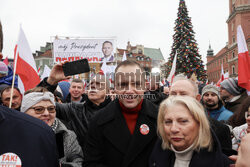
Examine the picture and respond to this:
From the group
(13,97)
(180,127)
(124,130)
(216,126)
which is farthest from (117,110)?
(13,97)

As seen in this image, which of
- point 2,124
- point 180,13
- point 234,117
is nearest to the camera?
point 2,124

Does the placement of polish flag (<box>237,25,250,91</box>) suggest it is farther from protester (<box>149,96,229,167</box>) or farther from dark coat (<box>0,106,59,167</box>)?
dark coat (<box>0,106,59,167</box>)

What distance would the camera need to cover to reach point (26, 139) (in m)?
1.16

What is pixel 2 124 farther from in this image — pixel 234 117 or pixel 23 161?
pixel 234 117

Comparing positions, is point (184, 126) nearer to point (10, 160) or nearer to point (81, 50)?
point (10, 160)

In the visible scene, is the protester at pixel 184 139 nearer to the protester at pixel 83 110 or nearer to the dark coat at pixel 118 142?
the dark coat at pixel 118 142

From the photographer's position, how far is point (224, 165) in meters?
1.80

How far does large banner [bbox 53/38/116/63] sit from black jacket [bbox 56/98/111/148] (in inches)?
384

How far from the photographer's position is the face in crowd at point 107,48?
1388 centimetres

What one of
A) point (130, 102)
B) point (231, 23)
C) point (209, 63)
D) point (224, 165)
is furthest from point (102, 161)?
point (209, 63)

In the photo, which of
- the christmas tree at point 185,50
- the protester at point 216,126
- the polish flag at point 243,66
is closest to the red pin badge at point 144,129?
the protester at point 216,126

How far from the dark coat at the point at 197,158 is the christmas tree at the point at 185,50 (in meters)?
22.6

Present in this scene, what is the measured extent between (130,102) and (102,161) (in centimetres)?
64

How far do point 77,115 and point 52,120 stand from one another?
0.76 m
